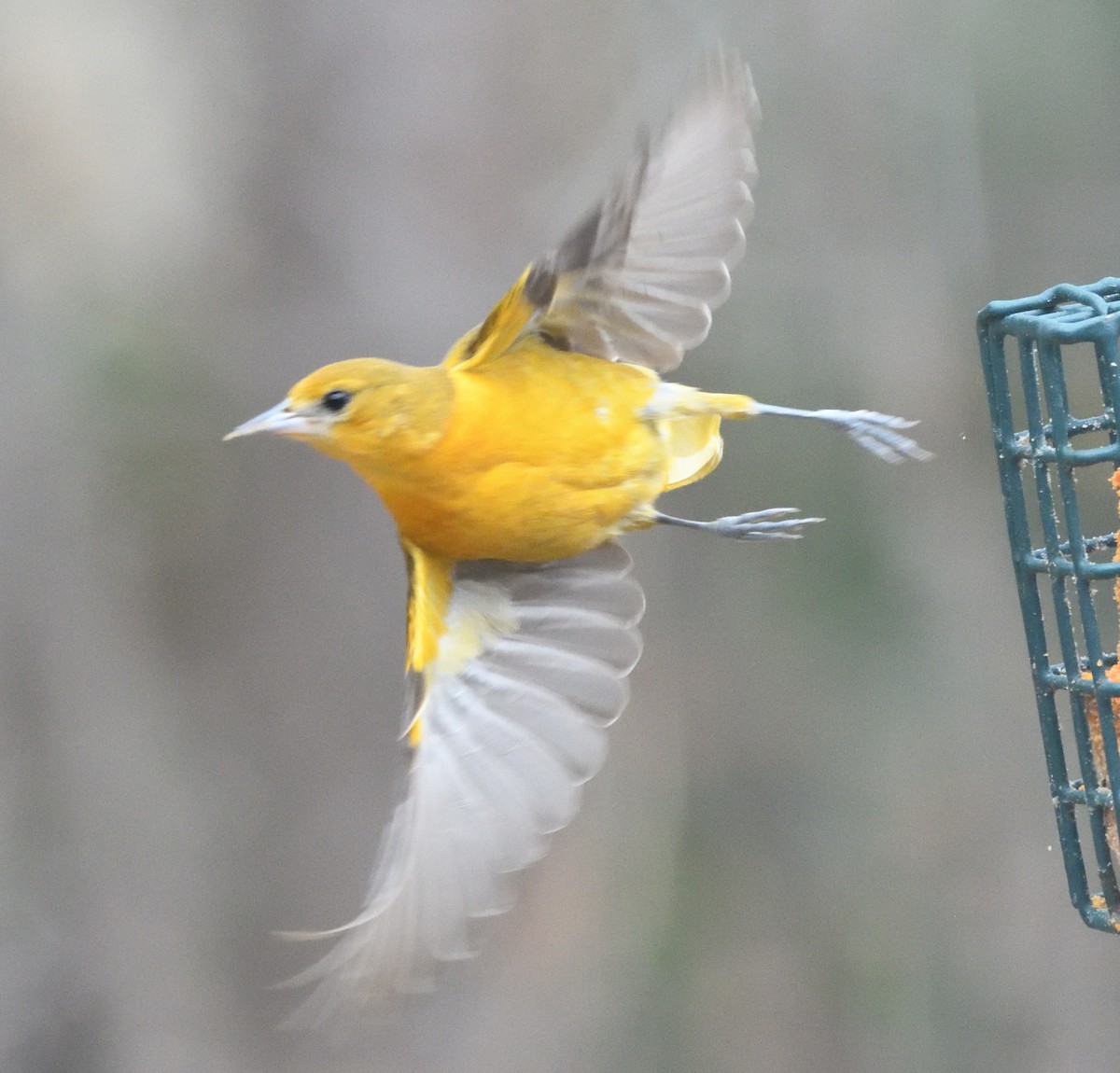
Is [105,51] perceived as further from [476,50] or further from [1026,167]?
[1026,167]

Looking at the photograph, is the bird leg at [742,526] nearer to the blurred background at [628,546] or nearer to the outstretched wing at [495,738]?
the outstretched wing at [495,738]

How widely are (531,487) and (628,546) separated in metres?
2.14

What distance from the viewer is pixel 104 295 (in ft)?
14.7

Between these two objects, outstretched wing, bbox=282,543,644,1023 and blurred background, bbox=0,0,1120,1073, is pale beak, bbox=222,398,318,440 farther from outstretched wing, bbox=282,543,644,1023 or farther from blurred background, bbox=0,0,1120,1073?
blurred background, bbox=0,0,1120,1073

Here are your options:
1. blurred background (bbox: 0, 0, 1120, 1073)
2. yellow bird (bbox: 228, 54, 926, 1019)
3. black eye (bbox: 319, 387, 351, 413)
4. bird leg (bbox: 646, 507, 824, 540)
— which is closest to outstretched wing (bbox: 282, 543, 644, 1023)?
yellow bird (bbox: 228, 54, 926, 1019)

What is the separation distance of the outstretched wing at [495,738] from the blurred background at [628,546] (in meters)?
1.10

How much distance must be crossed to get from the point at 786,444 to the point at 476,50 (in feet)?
6.14

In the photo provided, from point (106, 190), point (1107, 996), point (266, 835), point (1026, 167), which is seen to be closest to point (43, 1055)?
point (266, 835)

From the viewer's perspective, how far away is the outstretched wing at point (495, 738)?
2.69 m

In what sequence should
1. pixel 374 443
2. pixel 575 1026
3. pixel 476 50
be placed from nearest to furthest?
pixel 374 443 < pixel 476 50 < pixel 575 1026

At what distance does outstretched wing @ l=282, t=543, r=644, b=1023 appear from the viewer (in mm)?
2693

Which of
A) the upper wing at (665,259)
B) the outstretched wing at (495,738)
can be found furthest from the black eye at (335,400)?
the outstretched wing at (495,738)

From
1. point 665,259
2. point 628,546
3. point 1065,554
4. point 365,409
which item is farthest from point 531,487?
point 628,546

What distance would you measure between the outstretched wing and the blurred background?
1.10 meters
